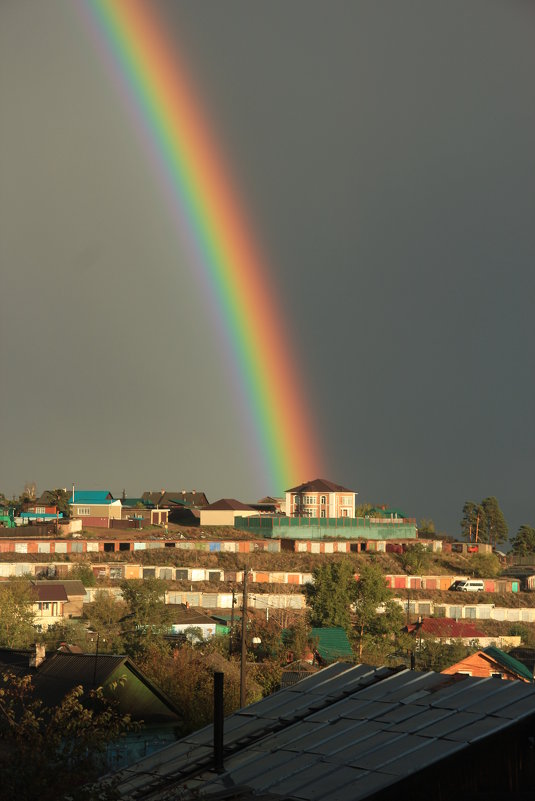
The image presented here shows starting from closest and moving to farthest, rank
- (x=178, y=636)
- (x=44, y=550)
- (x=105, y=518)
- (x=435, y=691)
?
(x=435, y=691) < (x=178, y=636) < (x=44, y=550) < (x=105, y=518)

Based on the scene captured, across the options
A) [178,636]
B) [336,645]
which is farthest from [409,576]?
[178,636]

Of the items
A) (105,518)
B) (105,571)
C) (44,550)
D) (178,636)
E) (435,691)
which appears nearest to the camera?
(435,691)

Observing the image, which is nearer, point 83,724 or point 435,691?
point 83,724

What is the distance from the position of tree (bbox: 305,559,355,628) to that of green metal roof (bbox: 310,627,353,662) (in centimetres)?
472

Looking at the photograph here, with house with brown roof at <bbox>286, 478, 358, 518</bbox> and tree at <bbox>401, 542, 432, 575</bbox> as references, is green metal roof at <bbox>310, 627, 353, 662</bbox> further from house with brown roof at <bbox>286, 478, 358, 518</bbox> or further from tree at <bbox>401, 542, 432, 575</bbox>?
house with brown roof at <bbox>286, 478, 358, 518</bbox>

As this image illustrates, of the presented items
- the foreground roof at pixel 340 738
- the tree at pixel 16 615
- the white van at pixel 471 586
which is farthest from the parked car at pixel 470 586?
the foreground roof at pixel 340 738

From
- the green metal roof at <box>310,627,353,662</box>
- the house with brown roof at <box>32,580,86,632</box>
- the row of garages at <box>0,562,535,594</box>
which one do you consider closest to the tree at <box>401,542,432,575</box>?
the row of garages at <box>0,562,535,594</box>

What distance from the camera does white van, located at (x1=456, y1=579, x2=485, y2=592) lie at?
3049 inches

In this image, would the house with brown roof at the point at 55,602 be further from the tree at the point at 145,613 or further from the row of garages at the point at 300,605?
the tree at the point at 145,613

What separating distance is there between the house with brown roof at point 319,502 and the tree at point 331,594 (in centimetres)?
3145

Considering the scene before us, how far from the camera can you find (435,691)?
17.7 meters

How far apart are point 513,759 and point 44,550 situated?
64051 mm

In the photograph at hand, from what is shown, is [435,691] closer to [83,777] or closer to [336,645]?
[83,777]

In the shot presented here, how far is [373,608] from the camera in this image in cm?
6425
